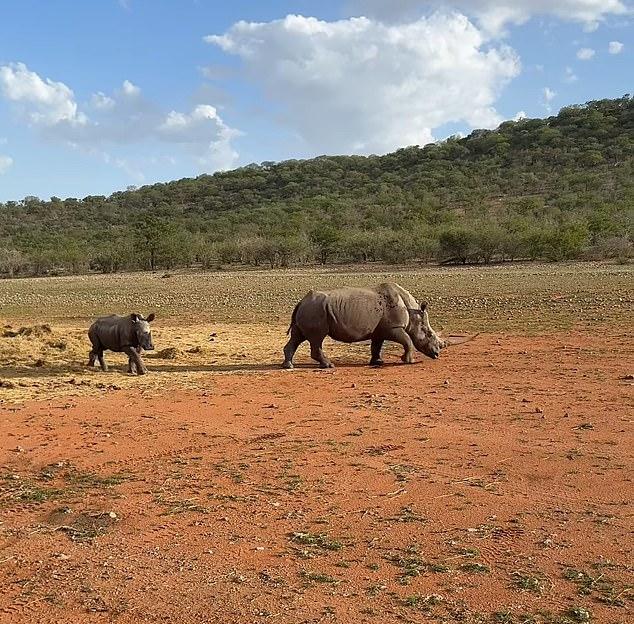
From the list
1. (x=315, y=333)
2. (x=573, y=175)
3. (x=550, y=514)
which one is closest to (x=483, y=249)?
(x=573, y=175)

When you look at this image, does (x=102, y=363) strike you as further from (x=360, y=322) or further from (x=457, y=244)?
(x=457, y=244)

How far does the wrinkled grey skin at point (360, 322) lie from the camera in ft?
51.8

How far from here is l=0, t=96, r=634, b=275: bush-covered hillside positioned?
205 feet

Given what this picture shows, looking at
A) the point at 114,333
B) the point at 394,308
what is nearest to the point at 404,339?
the point at 394,308

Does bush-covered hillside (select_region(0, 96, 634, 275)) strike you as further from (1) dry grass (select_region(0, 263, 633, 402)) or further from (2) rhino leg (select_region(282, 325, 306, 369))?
(2) rhino leg (select_region(282, 325, 306, 369))

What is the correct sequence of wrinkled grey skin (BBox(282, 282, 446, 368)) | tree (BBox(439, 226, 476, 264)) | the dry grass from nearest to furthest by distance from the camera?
the dry grass < wrinkled grey skin (BBox(282, 282, 446, 368)) < tree (BBox(439, 226, 476, 264))

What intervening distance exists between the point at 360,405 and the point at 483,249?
167ft

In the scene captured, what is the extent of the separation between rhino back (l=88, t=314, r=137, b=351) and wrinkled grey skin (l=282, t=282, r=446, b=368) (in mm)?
3501

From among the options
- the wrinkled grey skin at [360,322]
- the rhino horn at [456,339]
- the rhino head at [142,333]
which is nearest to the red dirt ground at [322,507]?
the rhino head at [142,333]

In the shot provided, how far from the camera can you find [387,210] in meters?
90.3

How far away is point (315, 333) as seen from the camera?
51.7 ft

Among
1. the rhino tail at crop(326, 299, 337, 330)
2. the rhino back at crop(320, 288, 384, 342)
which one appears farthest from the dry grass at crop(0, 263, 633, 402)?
the rhino tail at crop(326, 299, 337, 330)

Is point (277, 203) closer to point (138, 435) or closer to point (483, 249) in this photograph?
point (483, 249)

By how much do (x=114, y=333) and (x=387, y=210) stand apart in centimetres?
7720
